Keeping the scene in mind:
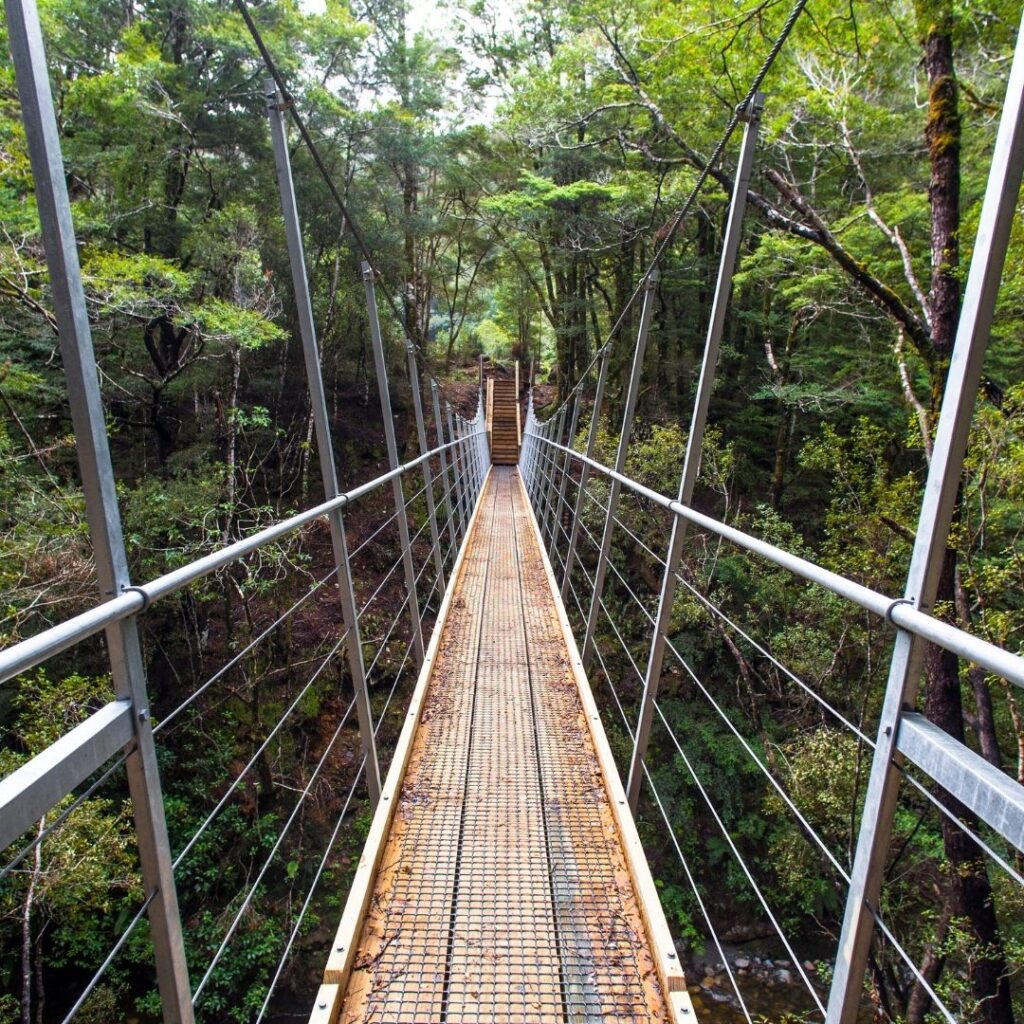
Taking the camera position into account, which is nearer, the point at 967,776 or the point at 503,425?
the point at 967,776

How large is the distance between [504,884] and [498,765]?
456 mm

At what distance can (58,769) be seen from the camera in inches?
20.9

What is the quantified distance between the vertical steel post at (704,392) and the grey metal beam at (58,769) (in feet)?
3.35

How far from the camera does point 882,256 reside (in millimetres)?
6309

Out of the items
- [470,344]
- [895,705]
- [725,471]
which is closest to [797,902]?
[725,471]

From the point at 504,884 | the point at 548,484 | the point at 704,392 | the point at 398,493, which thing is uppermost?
the point at 704,392

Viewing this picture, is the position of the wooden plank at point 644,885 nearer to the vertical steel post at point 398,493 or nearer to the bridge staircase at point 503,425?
the vertical steel post at point 398,493

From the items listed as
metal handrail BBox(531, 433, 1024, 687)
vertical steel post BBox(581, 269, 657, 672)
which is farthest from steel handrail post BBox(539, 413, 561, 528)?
metal handrail BBox(531, 433, 1024, 687)

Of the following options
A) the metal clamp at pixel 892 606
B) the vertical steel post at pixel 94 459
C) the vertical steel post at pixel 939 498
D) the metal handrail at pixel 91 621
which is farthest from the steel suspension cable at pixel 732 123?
the metal handrail at pixel 91 621

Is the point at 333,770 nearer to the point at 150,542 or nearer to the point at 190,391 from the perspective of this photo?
the point at 150,542

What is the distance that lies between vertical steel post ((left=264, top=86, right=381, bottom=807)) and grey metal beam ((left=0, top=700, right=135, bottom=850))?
74 centimetres

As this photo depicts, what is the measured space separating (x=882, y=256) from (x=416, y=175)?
7211 mm

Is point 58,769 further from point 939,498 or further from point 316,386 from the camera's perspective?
point 316,386

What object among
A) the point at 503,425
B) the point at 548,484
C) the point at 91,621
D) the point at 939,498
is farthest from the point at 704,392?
the point at 503,425
